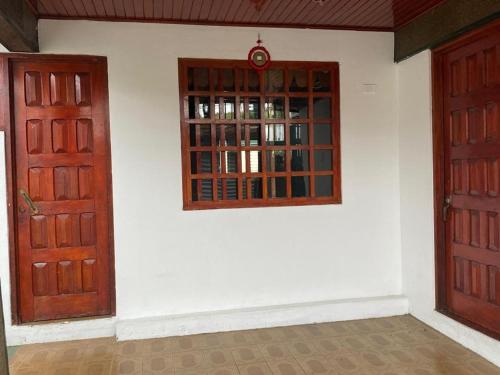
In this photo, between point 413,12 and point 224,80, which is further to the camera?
point 224,80

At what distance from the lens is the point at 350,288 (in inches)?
165

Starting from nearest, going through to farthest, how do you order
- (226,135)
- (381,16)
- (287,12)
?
(287,12) < (381,16) < (226,135)

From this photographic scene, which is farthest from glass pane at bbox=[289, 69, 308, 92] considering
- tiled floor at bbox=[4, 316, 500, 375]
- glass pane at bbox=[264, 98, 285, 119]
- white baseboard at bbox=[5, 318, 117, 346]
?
white baseboard at bbox=[5, 318, 117, 346]

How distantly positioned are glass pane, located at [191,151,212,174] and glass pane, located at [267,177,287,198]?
540 mm

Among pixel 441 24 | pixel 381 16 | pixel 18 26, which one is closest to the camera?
pixel 18 26

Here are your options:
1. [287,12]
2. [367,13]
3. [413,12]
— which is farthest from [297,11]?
[413,12]

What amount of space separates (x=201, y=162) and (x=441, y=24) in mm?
2157

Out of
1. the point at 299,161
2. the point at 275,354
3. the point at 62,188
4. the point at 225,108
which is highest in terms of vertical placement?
the point at 225,108

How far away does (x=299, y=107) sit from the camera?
4.12 m

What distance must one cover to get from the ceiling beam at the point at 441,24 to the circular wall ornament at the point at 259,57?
1195 millimetres

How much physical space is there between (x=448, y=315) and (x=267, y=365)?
1.49 m

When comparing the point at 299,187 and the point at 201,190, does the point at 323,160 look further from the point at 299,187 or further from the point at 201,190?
the point at 201,190

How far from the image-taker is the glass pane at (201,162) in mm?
3934

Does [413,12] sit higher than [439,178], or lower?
higher
